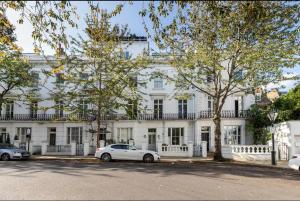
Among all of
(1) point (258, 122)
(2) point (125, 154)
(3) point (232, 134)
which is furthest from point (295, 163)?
(3) point (232, 134)

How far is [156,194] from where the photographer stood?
9375 millimetres

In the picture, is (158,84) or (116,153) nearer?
Result: (116,153)

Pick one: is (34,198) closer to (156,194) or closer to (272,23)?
(156,194)

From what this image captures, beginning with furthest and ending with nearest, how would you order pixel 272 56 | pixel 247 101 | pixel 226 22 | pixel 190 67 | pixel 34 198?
pixel 247 101 → pixel 190 67 → pixel 272 56 → pixel 226 22 → pixel 34 198

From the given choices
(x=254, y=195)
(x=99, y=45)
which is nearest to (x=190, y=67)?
(x=99, y=45)

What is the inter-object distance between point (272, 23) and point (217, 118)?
24.8ft

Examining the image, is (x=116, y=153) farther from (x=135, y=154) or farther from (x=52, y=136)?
(x=52, y=136)

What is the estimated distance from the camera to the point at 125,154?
22906mm

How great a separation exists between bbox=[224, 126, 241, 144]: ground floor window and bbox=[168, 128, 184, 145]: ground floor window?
16.8ft

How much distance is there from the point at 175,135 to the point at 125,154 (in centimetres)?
1366

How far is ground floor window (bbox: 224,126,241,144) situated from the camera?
32719 millimetres

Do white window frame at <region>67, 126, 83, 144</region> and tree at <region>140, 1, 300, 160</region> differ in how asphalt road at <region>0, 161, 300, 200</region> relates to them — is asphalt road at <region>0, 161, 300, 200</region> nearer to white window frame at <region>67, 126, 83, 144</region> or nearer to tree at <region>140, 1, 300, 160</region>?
tree at <region>140, 1, 300, 160</region>

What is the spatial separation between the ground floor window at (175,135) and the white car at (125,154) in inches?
507

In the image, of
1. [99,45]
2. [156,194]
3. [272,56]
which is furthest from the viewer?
[99,45]
